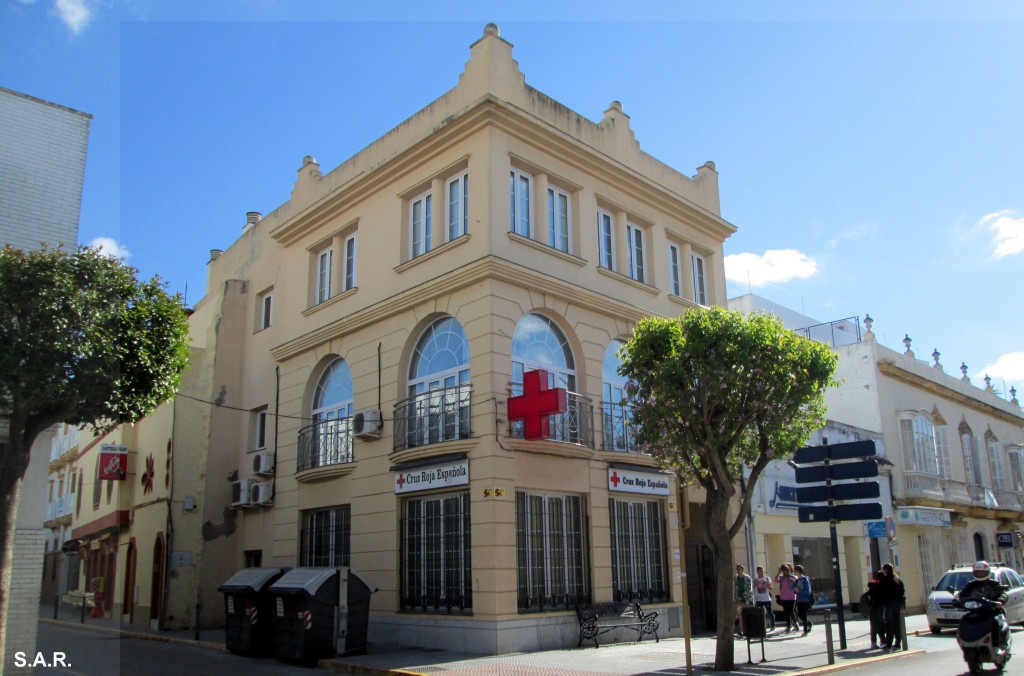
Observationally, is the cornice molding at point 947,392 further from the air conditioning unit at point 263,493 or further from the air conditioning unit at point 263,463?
the air conditioning unit at point 263,493

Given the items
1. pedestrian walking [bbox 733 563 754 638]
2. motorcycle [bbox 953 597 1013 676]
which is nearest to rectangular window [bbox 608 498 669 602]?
pedestrian walking [bbox 733 563 754 638]

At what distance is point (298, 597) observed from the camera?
568 inches

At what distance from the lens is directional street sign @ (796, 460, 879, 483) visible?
13141mm

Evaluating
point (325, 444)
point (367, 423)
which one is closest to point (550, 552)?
point (367, 423)

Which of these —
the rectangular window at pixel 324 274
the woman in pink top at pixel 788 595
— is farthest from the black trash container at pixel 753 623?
the rectangular window at pixel 324 274

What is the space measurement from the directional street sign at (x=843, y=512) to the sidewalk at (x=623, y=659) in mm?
2247

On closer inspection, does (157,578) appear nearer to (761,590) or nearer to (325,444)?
(325,444)

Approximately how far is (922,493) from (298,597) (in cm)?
2200

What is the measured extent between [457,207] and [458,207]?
5 centimetres

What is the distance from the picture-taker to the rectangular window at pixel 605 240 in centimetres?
1912

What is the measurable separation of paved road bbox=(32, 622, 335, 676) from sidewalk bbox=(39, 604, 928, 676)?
85 cm

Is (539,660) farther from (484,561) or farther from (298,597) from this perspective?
(298,597)

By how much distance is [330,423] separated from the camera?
19547mm

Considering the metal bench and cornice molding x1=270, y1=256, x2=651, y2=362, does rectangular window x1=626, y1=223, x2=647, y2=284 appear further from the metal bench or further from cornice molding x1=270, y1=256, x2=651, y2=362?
the metal bench
